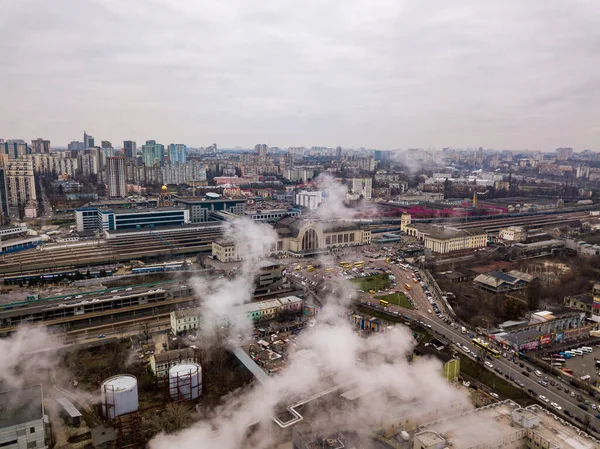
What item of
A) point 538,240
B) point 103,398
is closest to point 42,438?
point 103,398

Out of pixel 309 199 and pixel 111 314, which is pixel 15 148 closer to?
pixel 309 199

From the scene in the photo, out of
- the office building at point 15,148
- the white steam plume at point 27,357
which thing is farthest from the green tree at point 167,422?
the office building at point 15,148

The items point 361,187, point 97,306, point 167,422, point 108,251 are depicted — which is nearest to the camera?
point 167,422

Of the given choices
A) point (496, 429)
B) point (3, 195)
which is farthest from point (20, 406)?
point (3, 195)

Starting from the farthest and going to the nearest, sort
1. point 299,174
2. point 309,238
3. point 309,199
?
point 299,174
point 309,199
point 309,238

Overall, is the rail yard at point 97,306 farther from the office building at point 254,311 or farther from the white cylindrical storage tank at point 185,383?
the white cylindrical storage tank at point 185,383

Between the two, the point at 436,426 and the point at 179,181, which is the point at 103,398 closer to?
the point at 436,426
